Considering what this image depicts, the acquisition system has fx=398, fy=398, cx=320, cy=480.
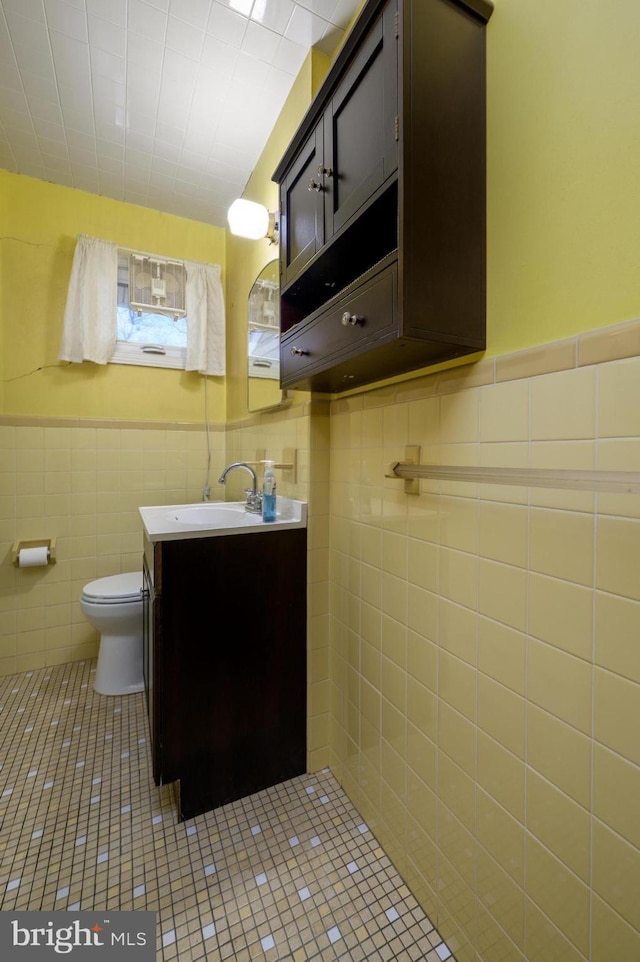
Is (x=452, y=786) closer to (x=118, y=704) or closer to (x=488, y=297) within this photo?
(x=488, y=297)

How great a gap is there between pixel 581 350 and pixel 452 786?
3.08 feet

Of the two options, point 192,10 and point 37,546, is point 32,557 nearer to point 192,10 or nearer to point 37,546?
point 37,546

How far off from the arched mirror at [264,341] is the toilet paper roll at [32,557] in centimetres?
130

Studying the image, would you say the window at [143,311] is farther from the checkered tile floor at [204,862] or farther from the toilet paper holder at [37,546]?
the checkered tile floor at [204,862]

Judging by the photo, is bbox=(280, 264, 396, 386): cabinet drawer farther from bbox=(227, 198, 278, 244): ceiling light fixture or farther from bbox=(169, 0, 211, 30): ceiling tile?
bbox=(169, 0, 211, 30): ceiling tile

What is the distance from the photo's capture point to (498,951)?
0.79 metres

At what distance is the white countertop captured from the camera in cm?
122

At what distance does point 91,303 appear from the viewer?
7.05ft

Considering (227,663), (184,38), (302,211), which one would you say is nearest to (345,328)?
(302,211)

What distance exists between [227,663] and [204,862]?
20.0 inches

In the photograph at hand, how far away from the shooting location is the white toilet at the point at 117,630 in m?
1.80

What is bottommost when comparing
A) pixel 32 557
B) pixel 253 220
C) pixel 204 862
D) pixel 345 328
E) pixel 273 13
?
pixel 204 862

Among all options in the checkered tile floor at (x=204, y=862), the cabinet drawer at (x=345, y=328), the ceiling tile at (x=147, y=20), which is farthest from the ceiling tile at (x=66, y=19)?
the checkered tile floor at (x=204, y=862)

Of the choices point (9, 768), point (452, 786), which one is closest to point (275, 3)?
point (452, 786)
